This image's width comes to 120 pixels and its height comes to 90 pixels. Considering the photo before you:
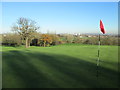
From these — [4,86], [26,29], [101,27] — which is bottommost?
[4,86]

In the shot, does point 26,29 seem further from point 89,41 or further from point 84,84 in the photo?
point 84,84

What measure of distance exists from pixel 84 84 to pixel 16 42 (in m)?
28.2

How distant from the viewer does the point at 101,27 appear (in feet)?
16.8

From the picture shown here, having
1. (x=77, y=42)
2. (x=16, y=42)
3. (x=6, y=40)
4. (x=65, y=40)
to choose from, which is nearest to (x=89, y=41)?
(x=77, y=42)

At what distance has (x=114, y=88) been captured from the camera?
391 centimetres

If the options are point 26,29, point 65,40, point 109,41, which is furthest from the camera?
point 65,40

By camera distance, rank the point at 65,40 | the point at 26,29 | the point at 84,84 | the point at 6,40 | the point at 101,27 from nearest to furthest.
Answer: the point at 84,84 → the point at 101,27 → the point at 26,29 → the point at 6,40 → the point at 65,40

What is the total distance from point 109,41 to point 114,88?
27.0m

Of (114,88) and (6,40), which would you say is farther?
(6,40)

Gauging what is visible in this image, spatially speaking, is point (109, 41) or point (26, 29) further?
point (109, 41)

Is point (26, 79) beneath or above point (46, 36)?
beneath

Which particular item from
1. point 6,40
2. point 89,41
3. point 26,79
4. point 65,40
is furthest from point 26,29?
point 26,79

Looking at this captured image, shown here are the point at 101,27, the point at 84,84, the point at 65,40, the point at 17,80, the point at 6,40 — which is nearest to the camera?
the point at 84,84

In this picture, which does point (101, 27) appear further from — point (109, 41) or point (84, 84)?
point (109, 41)
